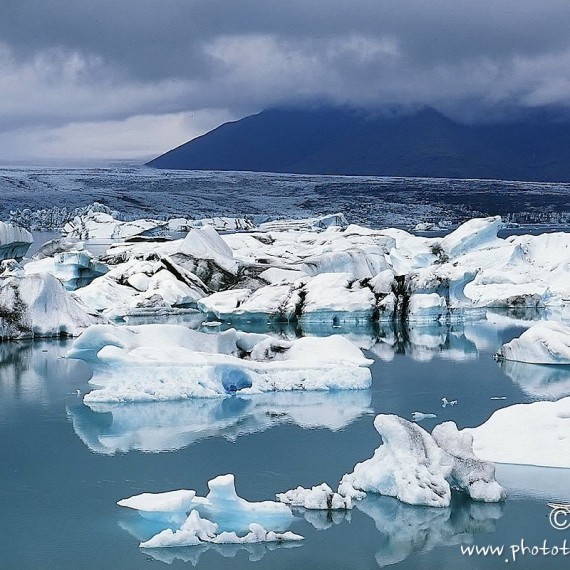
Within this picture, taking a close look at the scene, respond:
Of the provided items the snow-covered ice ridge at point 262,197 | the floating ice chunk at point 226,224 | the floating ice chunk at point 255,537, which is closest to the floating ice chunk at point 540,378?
the floating ice chunk at point 255,537

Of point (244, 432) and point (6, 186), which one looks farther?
point (6, 186)

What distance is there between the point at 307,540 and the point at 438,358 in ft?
26.1

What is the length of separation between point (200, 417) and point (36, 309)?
622 centimetres

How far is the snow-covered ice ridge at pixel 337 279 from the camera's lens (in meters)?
17.3

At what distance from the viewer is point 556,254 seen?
71.9 feet

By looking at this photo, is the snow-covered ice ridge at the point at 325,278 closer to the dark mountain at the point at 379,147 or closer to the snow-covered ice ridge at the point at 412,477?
the snow-covered ice ridge at the point at 412,477

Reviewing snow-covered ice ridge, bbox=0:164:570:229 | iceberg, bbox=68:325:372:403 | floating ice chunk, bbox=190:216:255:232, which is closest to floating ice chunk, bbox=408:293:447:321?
iceberg, bbox=68:325:372:403

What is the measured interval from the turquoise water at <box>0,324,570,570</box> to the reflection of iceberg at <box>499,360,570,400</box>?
1.5 inches

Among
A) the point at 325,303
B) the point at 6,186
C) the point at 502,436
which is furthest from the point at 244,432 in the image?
the point at 6,186

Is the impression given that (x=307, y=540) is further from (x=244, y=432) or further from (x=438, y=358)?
(x=438, y=358)

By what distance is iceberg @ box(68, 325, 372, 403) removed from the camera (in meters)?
10.5

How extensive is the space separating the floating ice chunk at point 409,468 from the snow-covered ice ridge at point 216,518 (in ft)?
2.83

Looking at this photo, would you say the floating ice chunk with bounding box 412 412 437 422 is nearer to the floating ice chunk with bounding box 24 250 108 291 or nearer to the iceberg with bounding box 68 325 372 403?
the iceberg with bounding box 68 325 372 403

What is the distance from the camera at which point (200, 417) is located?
9.97m
